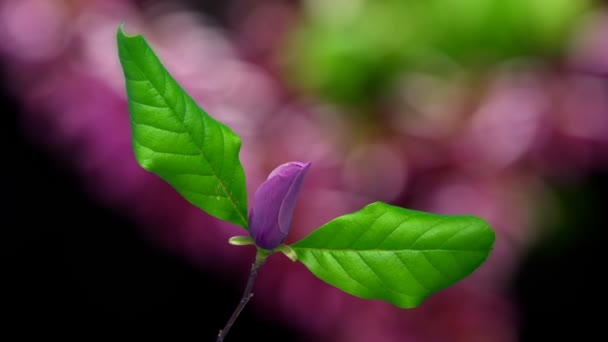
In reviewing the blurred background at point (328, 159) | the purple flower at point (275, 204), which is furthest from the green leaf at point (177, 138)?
the blurred background at point (328, 159)

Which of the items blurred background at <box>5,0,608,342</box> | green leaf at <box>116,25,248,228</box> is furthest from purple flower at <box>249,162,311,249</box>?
blurred background at <box>5,0,608,342</box>

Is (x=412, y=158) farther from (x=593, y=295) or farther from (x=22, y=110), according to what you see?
(x=22, y=110)

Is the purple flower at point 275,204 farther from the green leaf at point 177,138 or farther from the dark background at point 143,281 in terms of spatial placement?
the dark background at point 143,281

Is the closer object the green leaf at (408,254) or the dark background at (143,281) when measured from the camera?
the green leaf at (408,254)

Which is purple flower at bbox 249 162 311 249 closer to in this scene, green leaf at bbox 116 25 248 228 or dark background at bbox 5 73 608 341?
green leaf at bbox 116 25 248 228

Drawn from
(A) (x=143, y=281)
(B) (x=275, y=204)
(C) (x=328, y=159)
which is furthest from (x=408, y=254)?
(A) (x=143, y=281)

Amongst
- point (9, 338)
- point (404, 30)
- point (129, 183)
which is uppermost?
point (404, 30)

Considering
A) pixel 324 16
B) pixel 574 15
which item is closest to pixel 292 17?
pixel 324 16

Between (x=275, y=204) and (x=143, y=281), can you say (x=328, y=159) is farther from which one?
(x=275, y=204)
